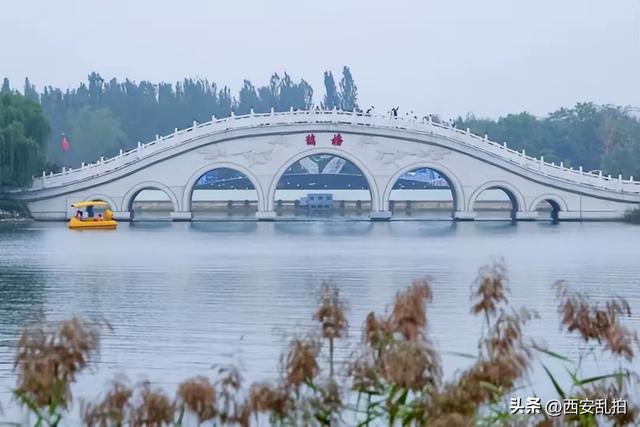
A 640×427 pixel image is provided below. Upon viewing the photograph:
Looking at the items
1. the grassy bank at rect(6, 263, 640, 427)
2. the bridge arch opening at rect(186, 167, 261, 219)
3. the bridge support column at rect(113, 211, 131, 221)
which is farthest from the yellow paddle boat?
the grassy bank at rect(6, 263, 640, 427)

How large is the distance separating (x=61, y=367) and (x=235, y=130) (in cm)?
3989

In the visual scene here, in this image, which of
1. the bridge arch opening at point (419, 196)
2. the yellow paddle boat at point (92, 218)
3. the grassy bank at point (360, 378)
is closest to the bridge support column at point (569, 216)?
the yellow paddle boat at point (92, 218)

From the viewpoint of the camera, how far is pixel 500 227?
41.3 meters

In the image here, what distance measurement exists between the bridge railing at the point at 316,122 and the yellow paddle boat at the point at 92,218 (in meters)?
1.24

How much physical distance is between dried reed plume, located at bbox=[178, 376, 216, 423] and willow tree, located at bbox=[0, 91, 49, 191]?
36.8 m

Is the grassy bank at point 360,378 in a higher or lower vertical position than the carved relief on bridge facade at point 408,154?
lower

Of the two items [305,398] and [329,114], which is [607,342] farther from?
[329,114]

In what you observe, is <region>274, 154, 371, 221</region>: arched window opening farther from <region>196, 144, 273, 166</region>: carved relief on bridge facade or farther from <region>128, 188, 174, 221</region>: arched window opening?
<region>196, 144, 273, 166</region>: carved relief on bridge facade

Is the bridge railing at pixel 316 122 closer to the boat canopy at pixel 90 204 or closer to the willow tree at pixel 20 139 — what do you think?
the boat canopy at pixel 90 204

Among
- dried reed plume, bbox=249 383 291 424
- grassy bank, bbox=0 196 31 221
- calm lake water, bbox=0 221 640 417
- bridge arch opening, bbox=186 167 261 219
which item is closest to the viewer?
dried reed plume, bbox=249 383 291 424

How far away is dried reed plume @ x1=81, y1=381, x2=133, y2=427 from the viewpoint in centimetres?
482

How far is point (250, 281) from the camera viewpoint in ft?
69.1

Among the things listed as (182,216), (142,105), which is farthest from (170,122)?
(182,216)

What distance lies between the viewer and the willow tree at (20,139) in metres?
40.8
